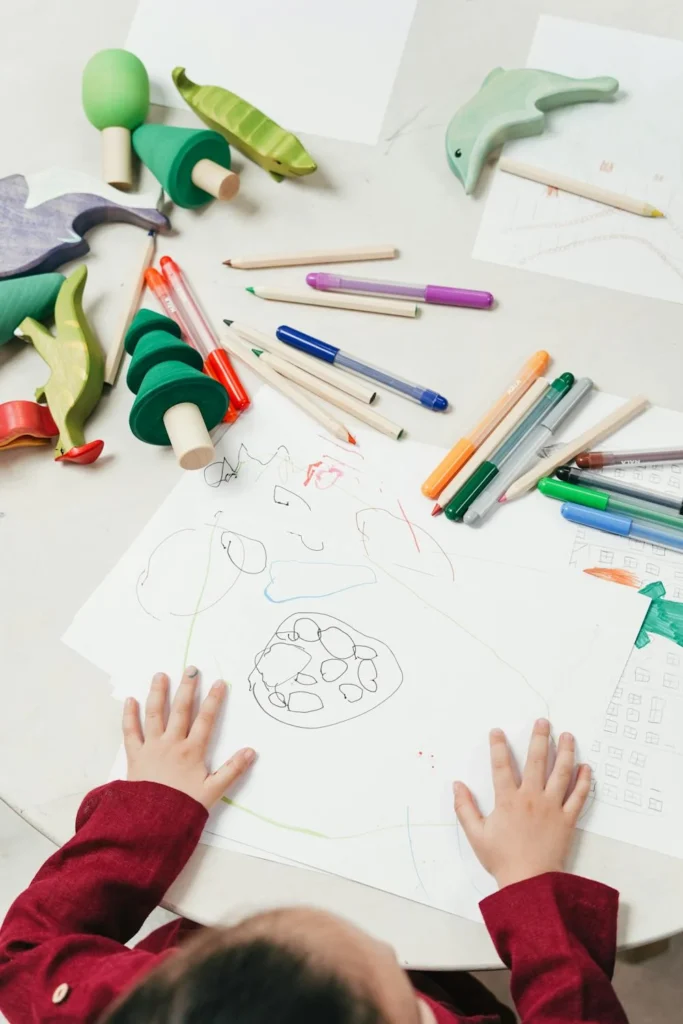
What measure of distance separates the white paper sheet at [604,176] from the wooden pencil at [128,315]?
30 centimetres

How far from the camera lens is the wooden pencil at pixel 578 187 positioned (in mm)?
768

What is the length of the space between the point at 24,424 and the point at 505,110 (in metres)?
0.51

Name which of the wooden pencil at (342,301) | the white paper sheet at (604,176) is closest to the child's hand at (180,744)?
the wooden pencil at (342,301)

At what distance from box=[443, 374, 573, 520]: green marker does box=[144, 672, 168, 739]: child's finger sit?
9.6 inches

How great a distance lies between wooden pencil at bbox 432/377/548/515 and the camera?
667mm

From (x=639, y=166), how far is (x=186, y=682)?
609mm

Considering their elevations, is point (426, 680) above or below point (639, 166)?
below

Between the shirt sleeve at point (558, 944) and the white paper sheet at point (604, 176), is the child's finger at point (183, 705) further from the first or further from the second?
A: the white paper sheet at point (604, 176)

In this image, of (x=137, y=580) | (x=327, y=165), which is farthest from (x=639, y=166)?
(x=137, y=580)

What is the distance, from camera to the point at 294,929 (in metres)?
0.43

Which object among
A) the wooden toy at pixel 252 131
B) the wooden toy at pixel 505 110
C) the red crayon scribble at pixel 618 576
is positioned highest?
the wooden toy at pixel 505 110

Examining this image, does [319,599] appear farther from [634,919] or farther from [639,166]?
[639,166]

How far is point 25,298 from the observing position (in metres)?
0.76

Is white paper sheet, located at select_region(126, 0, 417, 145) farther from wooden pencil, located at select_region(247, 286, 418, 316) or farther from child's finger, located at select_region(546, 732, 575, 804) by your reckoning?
child's finger, located at select_region(546, 732, 575, 804)
